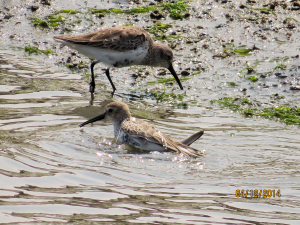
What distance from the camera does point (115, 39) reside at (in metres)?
8.73

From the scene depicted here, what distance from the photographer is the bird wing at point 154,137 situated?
6117mm

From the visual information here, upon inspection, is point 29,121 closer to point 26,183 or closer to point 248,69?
point 26,183

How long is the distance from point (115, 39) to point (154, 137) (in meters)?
3.08

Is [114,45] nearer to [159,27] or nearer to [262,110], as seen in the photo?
[159,27]

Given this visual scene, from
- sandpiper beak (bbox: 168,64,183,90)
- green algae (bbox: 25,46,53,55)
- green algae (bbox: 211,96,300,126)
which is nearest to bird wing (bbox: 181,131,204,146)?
green algae (bbox: 211,96,300,126)

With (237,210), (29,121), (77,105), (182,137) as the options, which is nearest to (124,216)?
(237,210)

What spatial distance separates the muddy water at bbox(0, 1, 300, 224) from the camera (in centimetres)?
461

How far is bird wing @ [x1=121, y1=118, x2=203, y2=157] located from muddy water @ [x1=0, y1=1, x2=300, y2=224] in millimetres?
116

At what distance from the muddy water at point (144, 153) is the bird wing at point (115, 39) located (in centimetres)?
80

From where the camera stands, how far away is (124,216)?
444cm

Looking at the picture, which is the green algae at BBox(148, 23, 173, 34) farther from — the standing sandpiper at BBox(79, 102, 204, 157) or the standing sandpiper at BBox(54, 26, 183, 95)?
the standing sandpiper at BBox(79, 102, 204, 157)

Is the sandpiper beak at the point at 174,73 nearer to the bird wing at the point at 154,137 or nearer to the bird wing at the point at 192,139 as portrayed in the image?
the bird wing at the point at 154,137

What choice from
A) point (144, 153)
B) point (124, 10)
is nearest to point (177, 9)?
point (124, 10)
